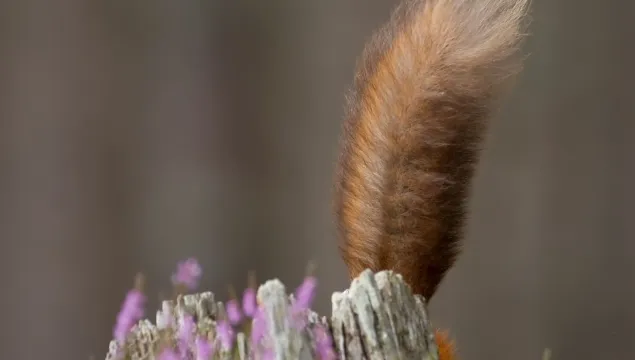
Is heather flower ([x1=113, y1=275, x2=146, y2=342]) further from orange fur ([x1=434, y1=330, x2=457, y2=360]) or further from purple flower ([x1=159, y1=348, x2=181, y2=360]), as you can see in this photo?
orange fur ([x1=434, y1=330, x2=457, y2=360])

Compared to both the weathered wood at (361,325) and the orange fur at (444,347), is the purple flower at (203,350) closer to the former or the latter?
the weathered wood at (361,325)

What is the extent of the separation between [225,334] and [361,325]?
0.11 m

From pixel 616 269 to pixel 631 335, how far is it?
11 cm

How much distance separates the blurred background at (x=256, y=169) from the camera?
1.03m

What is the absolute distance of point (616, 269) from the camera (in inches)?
42.3

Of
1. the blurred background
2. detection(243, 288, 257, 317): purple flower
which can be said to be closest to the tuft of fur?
detection(243, 288, 257, 317): purple flower

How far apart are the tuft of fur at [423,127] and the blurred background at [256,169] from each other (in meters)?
0.40

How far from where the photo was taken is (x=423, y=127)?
64cm

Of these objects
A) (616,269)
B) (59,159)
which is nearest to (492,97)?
(616,269)

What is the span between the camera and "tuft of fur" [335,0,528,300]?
629 millimetres

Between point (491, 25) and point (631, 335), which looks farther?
point (631, 335)

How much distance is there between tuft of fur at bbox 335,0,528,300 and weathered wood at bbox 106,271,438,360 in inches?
4.9

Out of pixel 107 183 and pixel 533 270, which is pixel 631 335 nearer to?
pixel 533 270

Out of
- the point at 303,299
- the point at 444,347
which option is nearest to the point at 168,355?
the point at 303,299
